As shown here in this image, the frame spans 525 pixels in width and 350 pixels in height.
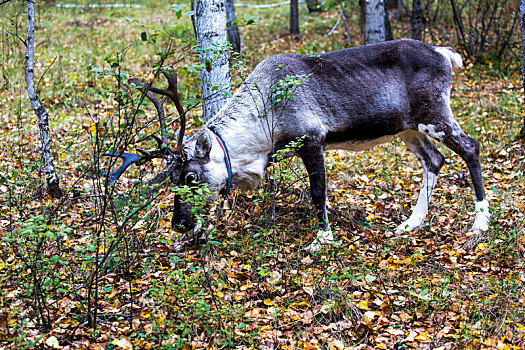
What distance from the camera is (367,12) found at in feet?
32.3

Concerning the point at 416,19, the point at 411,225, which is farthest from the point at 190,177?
the point at 416,19

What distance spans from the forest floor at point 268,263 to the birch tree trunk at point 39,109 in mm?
268

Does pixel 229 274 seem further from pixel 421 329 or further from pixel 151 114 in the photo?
pixel 151 114

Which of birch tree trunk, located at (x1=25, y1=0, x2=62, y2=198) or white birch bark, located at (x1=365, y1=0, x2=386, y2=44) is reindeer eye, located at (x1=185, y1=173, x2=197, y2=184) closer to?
birch tree trunk, located at (x1=25, y1=0, x2=62, y2=198)

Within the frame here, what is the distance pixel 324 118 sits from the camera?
5863 millimetres

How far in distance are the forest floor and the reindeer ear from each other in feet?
1.48

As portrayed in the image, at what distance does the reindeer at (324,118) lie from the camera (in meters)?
5.69

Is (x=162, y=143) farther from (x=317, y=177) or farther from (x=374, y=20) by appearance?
(x=374, y=20)

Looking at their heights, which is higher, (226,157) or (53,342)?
(226,157)

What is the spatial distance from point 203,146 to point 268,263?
1.44 m

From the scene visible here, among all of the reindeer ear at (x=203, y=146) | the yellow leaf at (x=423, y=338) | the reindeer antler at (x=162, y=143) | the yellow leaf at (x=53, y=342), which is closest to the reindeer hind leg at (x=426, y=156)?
the yellow leaf at (x=423, y=338)

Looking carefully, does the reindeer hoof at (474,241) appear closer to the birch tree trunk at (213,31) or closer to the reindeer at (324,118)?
the reindeer at (324,118)

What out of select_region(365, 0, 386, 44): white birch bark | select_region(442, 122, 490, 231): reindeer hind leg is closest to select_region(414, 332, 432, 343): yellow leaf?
select_region(442, 122, 490, 231): reindeer hind leg

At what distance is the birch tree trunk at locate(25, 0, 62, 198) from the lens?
6297 mm
